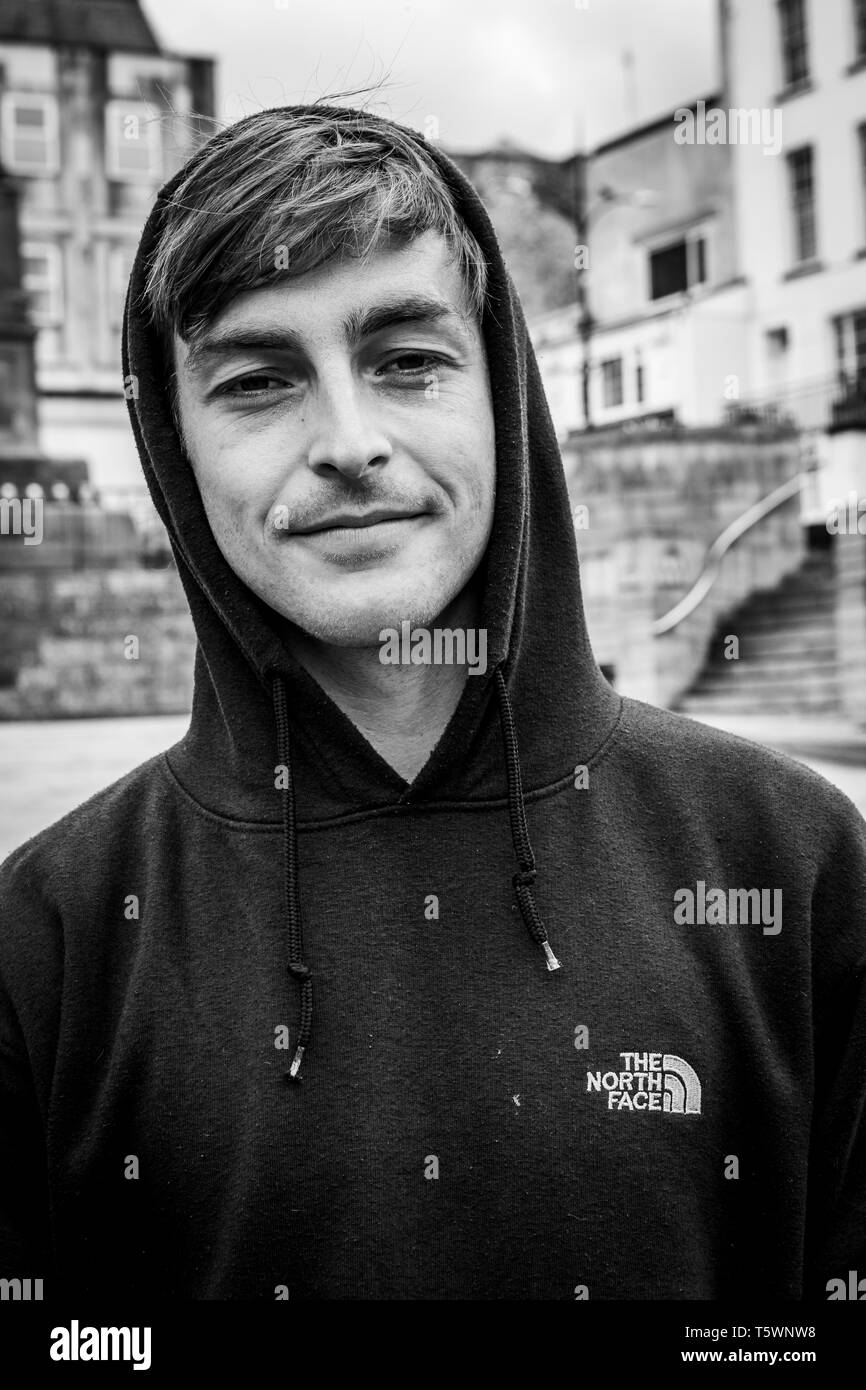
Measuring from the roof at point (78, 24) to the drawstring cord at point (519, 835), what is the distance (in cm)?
281

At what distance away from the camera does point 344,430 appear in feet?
4.09

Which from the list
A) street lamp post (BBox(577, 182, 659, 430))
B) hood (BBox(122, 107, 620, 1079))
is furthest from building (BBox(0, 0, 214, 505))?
hood (BBox(122, 107, 620, 1079))

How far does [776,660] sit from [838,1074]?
2.17 meters

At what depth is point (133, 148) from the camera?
3.44 metres

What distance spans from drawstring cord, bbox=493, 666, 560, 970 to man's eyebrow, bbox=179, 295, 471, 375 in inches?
14.7

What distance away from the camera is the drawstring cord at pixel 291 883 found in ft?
4.18

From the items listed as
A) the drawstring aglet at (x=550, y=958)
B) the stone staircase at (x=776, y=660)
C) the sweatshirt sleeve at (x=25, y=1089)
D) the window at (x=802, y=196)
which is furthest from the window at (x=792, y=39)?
the sweatshirt sleeve at (x=25, y=1089)

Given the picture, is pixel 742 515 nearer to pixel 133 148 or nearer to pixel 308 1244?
pixel 133 148
